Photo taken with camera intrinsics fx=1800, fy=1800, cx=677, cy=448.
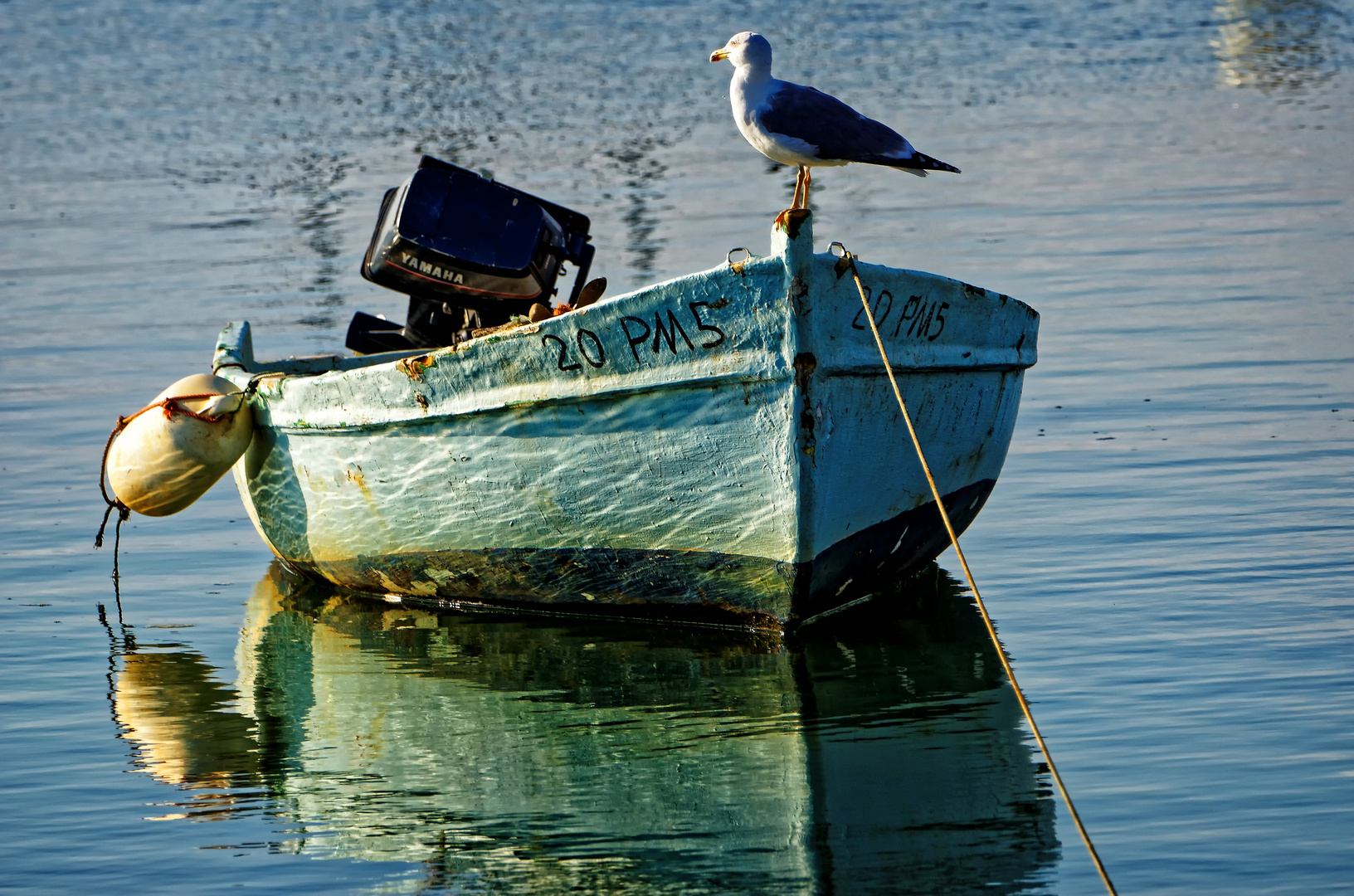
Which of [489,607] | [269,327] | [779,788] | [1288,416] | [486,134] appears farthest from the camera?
[486,134]

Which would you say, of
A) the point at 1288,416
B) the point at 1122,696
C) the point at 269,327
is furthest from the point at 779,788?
the point at 269,327

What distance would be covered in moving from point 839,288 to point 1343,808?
217 cm

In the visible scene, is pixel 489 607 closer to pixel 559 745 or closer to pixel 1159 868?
pixel 559 745

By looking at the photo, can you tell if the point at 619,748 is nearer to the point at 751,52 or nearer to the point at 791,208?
the point at 791,208

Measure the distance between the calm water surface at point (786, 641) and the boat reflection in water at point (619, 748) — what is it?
17 mm

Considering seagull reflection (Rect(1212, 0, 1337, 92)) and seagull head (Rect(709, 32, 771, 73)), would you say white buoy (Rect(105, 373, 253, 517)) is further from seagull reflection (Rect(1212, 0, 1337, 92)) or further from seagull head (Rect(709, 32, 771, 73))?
seagull reflection (Rect(1212, 0, 1337, 92))

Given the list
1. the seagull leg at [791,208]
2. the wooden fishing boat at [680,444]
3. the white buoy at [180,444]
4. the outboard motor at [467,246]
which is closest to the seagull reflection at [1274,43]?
the outboard motor at [467,246]

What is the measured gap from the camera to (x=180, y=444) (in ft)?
23.2

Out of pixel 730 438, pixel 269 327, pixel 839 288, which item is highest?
pixel 839 288

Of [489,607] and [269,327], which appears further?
[269,327]

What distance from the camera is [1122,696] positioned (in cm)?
550

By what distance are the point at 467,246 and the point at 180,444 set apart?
5.47 ft

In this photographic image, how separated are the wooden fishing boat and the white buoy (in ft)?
0.55

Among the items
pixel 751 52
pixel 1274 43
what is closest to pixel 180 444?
pixel 751 52
